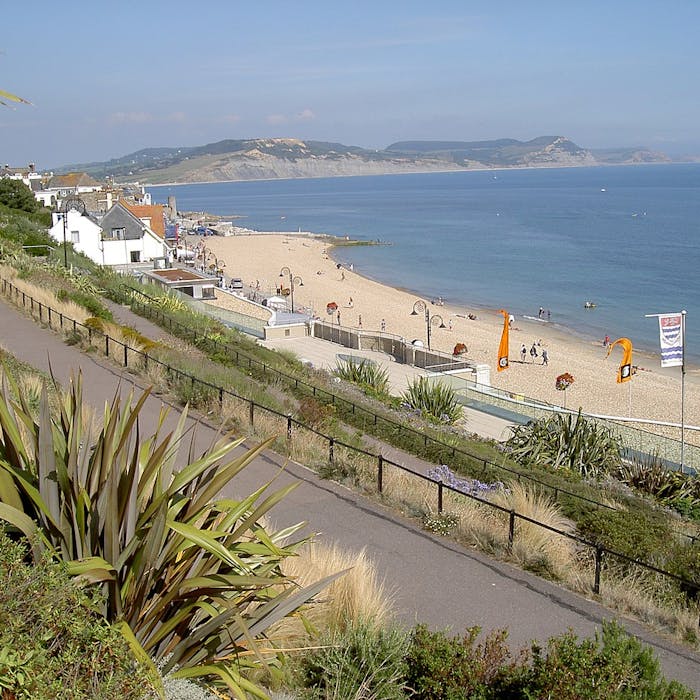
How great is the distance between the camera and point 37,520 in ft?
14.9

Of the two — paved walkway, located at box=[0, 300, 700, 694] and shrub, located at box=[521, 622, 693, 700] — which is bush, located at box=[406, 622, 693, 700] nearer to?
shrub, located at box=[521, 622, 693, 700]

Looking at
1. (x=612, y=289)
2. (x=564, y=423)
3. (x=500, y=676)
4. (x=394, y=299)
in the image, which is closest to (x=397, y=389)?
(x=564, y=423)

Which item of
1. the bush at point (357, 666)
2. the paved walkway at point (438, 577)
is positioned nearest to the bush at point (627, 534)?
the paved walkway at point (438, 577)

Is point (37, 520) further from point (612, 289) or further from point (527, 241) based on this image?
point (527, 241)

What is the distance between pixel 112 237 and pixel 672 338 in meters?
34.6

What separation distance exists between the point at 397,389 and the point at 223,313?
33.9 feet

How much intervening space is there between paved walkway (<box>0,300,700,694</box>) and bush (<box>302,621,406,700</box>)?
988 mm

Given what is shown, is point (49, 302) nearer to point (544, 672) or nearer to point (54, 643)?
point (54, 643)

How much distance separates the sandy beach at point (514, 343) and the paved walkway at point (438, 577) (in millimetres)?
18959

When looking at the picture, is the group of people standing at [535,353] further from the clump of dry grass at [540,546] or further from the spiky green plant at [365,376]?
the clump of dry grass at [540,546]

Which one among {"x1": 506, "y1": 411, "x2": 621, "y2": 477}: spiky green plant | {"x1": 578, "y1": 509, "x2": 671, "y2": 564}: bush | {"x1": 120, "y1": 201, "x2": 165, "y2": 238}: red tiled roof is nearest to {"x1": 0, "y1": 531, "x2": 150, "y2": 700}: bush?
{"x1": 578, "y1": 509, "x2": 671, "y2": 564}: bush

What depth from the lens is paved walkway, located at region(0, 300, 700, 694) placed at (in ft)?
20.7

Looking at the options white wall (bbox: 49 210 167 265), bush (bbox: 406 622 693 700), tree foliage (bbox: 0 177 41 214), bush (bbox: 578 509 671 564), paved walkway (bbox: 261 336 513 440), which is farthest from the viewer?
tree foliage (bbox: 0 177 41 214)

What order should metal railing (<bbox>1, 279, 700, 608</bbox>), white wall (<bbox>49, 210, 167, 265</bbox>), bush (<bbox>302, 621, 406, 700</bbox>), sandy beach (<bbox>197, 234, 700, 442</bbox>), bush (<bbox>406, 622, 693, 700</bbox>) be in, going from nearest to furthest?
bush (<bbox>406, 622, 693, 700</bbox>)
bush (<bbox>302, 621, 406, 700</bbox>)
metal railing (<bbox>1, 279, 700, 608</bbox>)
sandy beach (<bbox>197, 234, 700, 442</bbox>)
white wall (<bbox>49, 210, 167, 265</bbox>)
